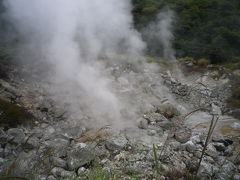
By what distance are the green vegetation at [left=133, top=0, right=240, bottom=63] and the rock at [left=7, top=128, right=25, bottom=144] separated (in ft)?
27.3

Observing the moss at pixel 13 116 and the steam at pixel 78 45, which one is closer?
the moss at pixel 13 116

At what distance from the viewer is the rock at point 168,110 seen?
5.57 meters

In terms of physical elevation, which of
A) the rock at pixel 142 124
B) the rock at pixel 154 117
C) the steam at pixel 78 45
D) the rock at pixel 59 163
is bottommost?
the rock at pixel 59 163

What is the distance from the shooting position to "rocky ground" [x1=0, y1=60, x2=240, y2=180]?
116 inches

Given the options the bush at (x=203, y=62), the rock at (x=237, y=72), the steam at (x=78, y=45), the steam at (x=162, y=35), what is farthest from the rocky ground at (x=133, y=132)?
the steam at (x=162, y=35)

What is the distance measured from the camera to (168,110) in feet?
18.5

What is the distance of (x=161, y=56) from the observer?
410 inches

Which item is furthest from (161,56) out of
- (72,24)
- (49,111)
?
(49,111)

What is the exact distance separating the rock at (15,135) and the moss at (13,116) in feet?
1.04

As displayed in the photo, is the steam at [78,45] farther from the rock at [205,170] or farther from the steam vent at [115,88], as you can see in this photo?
the rock at [205,170]

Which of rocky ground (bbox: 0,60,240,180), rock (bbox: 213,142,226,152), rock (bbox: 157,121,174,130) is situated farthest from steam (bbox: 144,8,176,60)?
rock (bbox: 213,142,226,152)

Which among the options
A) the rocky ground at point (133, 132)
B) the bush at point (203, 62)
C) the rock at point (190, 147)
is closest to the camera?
the rocky ground at point (133, 132)

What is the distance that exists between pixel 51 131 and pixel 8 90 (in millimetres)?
2033

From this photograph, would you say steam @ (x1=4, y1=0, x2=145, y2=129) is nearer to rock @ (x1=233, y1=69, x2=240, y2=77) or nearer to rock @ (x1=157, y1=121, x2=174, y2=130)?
rock @ (x1=157, y1=121, x2=174, y2=130)
